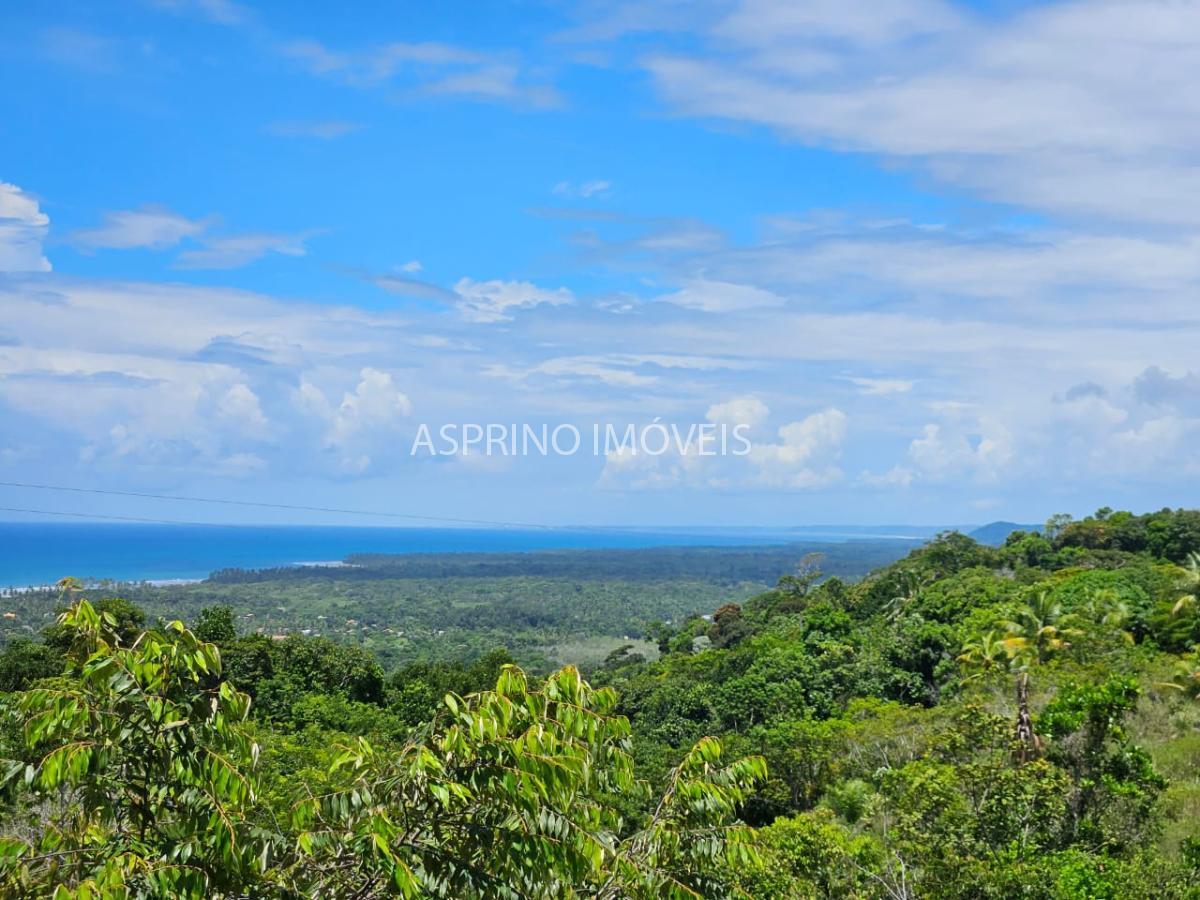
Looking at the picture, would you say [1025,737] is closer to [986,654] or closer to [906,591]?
[986,654]

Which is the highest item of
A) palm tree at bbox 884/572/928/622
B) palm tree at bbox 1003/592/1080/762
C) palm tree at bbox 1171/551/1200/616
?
palm tree at bbox 1171/551/1200/616

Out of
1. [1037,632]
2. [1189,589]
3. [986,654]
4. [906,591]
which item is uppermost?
[1189,589]

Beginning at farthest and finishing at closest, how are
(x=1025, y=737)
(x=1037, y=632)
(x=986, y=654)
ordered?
(x=1037, y=632) → (x=986, y=654) → (x=1025, y=737)

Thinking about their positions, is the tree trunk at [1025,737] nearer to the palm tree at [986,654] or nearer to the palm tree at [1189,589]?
the palm tree at [986,654]

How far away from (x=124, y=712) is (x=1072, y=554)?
6195 cm

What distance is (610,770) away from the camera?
5.54m

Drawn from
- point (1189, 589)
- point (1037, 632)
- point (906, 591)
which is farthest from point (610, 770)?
point (906, 591)

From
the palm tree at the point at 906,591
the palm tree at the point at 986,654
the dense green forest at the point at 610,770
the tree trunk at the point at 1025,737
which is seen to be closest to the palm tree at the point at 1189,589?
the dense green forest at the point at 610,770

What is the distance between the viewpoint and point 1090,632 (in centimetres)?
3203

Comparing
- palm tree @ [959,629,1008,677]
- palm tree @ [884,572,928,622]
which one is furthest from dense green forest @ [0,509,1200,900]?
palm tree @ [884,572,928,622]

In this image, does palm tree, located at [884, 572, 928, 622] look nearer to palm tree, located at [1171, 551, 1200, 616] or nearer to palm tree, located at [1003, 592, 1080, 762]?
palm tree, located at [1171, 551, 1200, 616]

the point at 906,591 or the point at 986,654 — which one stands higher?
the point at 986,654

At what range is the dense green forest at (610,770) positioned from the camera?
14.7 ft

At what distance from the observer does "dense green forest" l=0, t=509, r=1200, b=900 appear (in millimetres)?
4480
